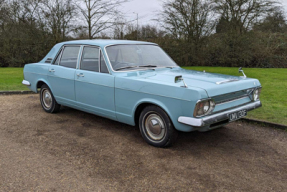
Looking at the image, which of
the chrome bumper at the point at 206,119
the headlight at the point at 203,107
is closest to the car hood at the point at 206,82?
the headlight at the point at 203,107

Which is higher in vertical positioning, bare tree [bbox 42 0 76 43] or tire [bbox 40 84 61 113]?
bare tree [bbox 42 0 76 43]

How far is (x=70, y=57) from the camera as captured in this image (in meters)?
5.95

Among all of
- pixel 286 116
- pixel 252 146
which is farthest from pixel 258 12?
pixel 252 146

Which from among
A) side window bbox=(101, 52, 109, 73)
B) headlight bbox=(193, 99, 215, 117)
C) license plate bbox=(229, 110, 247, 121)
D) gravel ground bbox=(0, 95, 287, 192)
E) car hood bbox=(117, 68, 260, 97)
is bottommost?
gravel ground bbox=(0, 95, 287, 192)

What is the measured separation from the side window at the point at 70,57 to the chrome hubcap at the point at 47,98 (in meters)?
0.92

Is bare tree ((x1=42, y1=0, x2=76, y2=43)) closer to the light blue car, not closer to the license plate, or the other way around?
the light blue car

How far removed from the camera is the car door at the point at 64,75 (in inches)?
226

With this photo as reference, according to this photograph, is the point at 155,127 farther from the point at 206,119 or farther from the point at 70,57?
the point at 70,57

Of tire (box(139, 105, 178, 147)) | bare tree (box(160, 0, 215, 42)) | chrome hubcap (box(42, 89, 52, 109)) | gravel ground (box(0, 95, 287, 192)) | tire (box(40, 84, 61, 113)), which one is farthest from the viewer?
bare tree (box(160, 0, 215, 42))

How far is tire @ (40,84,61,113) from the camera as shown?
652 centimetres

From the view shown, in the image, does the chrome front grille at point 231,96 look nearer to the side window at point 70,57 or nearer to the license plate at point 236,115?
the license plate at point 236,115

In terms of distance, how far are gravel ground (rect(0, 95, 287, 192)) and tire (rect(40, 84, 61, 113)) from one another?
26.7 inches

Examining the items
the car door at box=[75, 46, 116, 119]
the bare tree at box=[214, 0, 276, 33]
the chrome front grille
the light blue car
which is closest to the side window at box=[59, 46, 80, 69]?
the light blue car

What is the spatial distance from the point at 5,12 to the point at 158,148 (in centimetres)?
2062
